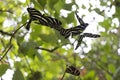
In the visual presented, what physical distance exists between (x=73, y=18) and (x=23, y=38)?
0.18 meters

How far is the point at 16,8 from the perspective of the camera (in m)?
1.59

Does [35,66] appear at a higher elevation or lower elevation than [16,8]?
lower

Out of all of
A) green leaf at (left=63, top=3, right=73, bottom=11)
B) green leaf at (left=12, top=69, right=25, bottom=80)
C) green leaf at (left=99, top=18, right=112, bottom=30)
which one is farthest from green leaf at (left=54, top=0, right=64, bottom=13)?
green leaf at (left=99, top=18, right=112, bottom=30)

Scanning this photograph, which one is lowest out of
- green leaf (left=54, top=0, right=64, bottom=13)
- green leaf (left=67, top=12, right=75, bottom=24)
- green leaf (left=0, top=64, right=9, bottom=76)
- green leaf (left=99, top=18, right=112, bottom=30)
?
green leaf (left=99, top=18, right=112, bottom=30)

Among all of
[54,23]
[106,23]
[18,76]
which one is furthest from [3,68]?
[106,23]

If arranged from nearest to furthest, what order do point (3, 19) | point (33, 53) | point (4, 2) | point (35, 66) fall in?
point (33, 53), point (3, 19), point (4, 2), point (35, 66)

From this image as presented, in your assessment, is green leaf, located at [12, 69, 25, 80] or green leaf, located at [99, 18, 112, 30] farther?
green leaf, located at [99, 18, 112, 30]

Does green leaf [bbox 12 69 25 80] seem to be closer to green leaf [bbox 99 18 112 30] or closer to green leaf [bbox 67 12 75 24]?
green leaf [bbox 67 12 75 24]

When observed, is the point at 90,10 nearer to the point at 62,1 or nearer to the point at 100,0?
the point at 100,0

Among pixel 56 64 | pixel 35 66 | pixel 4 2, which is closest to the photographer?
pixel 4 2

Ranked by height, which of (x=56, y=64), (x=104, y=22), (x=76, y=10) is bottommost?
(x=56, y=64)

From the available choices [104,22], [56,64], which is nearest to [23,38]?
[104,22]

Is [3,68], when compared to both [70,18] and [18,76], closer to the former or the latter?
[18,76]

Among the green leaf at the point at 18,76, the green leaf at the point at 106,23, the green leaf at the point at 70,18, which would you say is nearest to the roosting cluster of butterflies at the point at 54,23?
the green leaf at the point at 18,76
